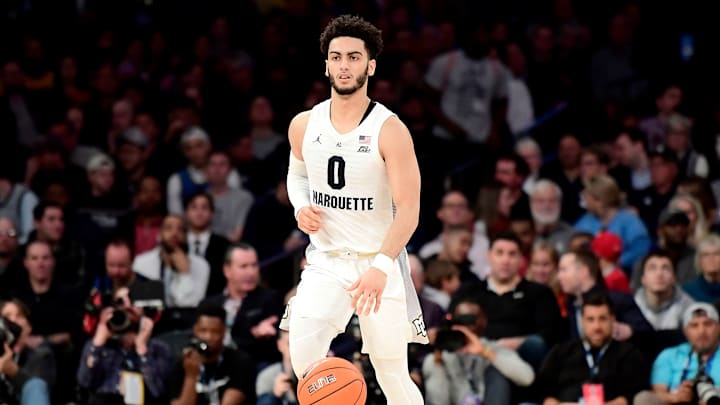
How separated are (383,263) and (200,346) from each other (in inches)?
152

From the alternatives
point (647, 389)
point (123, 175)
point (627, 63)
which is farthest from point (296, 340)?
point (627, 63)

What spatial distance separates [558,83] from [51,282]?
6694 millimetres

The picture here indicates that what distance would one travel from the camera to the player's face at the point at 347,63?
24.3ft

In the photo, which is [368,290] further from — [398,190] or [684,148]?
[684,148]

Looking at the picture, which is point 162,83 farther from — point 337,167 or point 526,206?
point 337,167

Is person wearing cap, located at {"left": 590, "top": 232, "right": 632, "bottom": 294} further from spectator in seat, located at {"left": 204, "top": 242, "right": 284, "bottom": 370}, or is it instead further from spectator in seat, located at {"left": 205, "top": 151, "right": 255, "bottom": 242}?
spectator in seat, located at {"left": 205, "top": 151, "right": 255, "bottom": 242}

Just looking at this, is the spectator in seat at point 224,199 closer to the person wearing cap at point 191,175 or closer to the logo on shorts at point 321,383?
the person wearing cap at point 191,175

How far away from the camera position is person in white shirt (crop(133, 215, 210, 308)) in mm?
12352

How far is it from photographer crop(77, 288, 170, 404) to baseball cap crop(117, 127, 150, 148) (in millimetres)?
4088

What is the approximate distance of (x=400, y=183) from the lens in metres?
7.38

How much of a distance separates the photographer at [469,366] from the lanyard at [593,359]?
0.43 metres

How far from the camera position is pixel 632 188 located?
1412cm

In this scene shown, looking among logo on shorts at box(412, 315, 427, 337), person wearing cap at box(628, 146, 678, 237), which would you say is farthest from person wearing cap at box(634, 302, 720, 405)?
logo on shorts at box(412, 315, 427, 337)

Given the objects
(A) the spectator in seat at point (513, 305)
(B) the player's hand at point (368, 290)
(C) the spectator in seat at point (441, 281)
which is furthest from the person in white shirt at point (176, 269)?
(B) the player's hand at point (368, 290)
